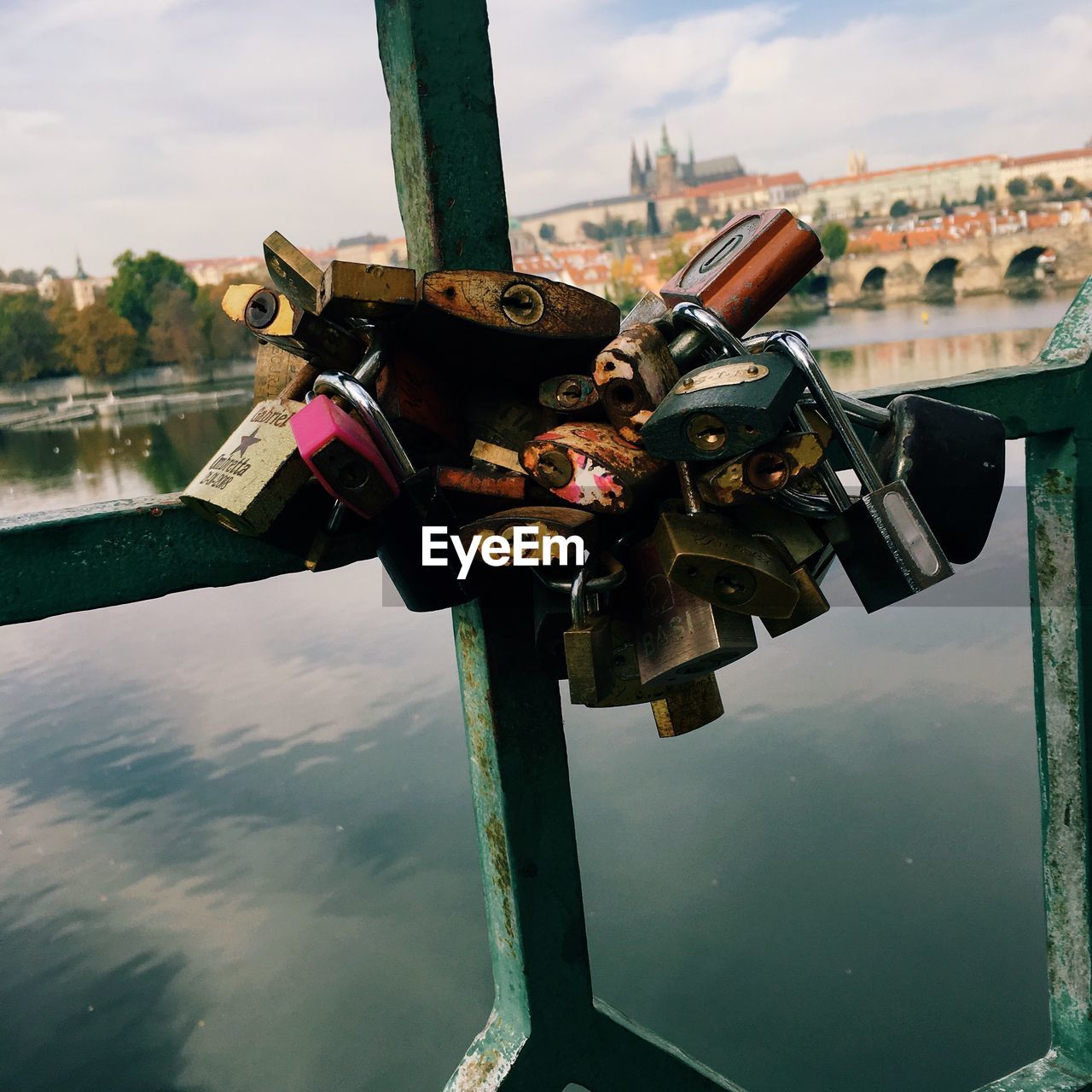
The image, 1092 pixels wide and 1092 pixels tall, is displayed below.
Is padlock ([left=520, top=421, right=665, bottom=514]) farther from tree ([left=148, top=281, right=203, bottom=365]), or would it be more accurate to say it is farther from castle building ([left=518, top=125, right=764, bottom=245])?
castle building ([left=518, top=125, right=764, bottom=245])

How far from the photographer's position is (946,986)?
2201 mm

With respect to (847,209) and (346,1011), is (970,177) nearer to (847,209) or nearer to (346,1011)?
(847,209)

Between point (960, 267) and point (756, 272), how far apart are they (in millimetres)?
31936

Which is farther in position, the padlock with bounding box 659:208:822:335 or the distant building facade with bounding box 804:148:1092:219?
the distant building facade with bounding box 804:148:1092:219

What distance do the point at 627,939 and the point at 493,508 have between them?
91.8 inches

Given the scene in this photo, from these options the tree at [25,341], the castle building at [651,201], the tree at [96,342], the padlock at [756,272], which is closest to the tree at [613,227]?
the castle building at [651,201]

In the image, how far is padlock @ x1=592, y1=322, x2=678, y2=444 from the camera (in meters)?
0.54

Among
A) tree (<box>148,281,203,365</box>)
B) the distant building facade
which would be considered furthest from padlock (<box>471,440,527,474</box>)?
the distant building facade

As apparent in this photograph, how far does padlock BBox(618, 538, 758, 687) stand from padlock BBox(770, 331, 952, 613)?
0.26ft

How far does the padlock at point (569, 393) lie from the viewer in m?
0.56

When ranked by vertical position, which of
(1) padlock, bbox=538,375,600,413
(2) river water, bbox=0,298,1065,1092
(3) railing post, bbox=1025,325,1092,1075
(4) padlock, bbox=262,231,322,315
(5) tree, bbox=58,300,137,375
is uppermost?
(5) tree, bbox=58,300,137,375

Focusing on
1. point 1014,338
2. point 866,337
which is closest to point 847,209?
point 866,337

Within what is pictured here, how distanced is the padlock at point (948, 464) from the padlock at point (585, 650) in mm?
202

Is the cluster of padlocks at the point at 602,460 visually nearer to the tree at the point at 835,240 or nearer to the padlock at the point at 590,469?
the padlock at the point at 590,469
